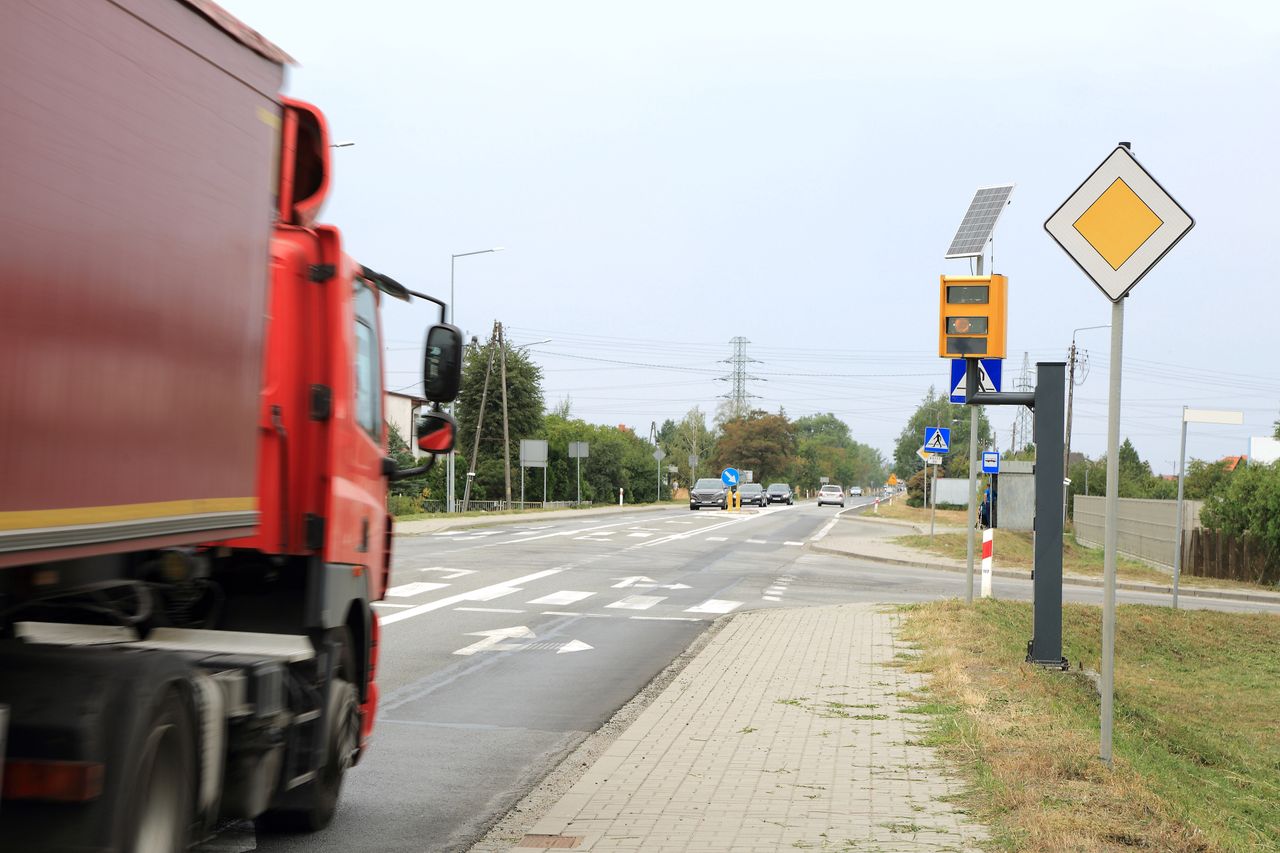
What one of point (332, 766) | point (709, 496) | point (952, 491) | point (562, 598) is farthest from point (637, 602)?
point (952, 491)

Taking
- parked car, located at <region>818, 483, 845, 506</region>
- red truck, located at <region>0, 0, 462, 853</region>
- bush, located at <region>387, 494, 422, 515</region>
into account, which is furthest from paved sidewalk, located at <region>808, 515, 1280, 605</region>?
parked car, located at <region>818, 483, 845, 506</region>

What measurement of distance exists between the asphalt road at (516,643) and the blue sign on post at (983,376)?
389 cm

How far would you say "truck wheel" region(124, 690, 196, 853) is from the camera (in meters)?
3.95

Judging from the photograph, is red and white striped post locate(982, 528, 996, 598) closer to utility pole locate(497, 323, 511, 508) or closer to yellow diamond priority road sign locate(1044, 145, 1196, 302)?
yellow diamond priority road sign locate(1044, 145, 1196, 302)

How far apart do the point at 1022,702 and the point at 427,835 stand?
15.7 feet

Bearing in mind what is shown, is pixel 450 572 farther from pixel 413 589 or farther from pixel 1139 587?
pixel 1139 587

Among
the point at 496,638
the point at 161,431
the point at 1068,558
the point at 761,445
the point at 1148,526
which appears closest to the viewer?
the point at 161,431

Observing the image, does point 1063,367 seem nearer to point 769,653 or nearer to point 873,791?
point 769,653

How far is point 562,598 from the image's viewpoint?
18.8m

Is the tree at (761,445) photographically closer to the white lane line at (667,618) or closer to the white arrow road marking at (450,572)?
the white arrow road marking at (450,572)

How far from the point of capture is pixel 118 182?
3773 mm

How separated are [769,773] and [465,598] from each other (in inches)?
438

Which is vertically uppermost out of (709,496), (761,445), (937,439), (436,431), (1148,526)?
(761,445)

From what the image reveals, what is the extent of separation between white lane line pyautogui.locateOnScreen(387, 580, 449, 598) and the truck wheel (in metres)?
13.8
